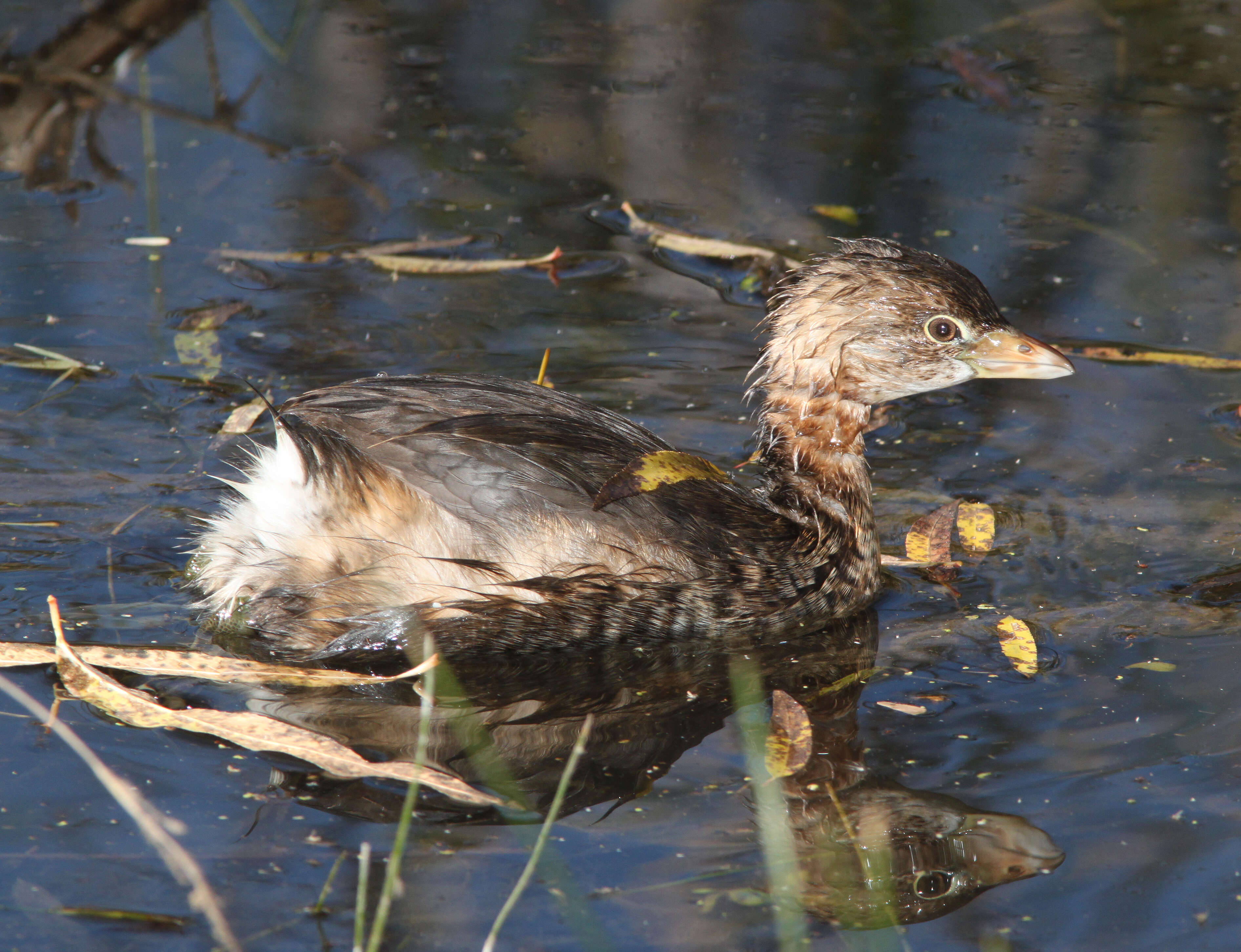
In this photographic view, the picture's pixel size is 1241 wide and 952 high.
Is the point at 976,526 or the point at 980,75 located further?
the point at 980,75

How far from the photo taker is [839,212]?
637cm

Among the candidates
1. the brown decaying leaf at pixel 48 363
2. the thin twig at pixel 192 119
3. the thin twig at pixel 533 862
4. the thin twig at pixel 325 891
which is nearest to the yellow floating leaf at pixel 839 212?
the thin twig at pixel 192 119

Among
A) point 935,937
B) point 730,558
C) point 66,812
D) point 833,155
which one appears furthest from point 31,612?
point 833,155

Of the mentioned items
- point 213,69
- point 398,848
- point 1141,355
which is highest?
point 213,69

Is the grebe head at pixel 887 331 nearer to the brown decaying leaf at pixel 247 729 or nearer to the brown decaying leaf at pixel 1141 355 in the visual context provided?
the brown decaying leaf at pixel 1141 355

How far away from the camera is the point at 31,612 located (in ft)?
12.5

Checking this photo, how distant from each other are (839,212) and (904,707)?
3264mm

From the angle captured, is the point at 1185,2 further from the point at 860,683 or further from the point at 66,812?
the point at 66,812

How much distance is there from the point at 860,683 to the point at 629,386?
167cm

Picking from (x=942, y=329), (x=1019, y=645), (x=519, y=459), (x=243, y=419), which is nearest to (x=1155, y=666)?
(x=1019, y=645)

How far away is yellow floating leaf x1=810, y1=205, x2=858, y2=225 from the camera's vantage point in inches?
248

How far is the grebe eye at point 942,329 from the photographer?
4.23 m

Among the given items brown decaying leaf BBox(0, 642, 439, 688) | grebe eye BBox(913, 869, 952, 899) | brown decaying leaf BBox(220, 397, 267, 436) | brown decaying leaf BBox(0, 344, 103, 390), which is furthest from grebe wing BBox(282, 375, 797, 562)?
brown decaying leaf BBox(0, 344, 103, 390)

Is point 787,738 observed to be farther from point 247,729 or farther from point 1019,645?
point 247,729
